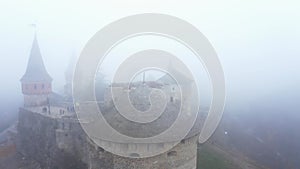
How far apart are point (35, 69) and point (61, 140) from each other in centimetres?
1406

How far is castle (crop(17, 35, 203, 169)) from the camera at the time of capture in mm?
14836

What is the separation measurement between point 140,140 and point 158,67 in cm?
539

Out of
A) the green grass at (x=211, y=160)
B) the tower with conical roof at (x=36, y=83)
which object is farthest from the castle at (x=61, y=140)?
the green grass at (x=211, y=160)

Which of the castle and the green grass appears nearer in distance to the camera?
the castle

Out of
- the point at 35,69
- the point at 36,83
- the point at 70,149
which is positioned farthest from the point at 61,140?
the point at 35,69

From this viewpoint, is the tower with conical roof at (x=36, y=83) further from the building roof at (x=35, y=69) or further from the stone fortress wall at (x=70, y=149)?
the stone fortress wall at (x=70, y=149)

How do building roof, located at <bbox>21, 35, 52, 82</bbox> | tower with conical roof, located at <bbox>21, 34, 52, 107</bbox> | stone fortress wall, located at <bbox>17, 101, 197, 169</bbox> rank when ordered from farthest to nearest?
building roof, located at <bbox>21, 35, 52, 82</bbox>
tower with conical roof, located at <bbox>21, 34, 52, 107</bbox>
stone fortress wall, located at <bbox>17, 101, 197, 169</bbox>

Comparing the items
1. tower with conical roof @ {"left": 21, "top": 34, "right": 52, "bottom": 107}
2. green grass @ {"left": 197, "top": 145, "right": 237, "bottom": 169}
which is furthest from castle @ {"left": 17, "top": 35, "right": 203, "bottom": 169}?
green grass @ {"left": 197, "top": 145, "right": 237, "bottom": 169}

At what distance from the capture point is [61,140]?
2530 cm

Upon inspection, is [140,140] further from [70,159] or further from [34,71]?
[34,71]

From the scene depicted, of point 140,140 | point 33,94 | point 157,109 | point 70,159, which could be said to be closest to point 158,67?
point 157,109

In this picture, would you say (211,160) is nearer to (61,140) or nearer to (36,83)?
(61,140)

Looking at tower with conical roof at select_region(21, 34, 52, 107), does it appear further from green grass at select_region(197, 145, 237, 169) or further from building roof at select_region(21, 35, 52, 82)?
green grass at select_region(197, 145, 237, 169)

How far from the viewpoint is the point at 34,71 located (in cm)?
3694
